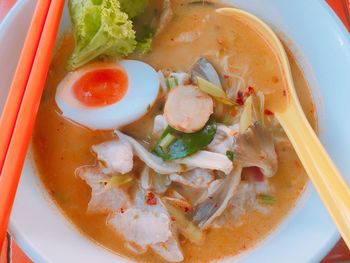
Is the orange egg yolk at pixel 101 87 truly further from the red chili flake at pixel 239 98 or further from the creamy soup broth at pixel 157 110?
the red chili flake at pixel 239 98

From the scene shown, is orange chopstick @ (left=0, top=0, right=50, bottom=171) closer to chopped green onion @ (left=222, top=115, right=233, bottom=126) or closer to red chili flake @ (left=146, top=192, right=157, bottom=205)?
red chili flake @ (left=146, top=192, right=157, bottom=205)

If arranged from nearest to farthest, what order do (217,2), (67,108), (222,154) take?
(222,154) → (67,108) → (217,2)

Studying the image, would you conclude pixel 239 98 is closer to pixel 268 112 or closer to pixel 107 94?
pixel 268 112

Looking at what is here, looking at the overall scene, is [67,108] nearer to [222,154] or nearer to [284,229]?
[222,154]

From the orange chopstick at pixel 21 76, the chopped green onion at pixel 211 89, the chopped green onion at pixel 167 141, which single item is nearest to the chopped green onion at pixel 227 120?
the chopped green onion at pixel 211 89

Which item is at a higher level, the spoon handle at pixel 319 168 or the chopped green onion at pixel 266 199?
the spoon handle at pixel 319 168

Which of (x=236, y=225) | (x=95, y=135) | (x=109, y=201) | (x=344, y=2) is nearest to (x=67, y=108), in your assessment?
(x=95, y=135)
